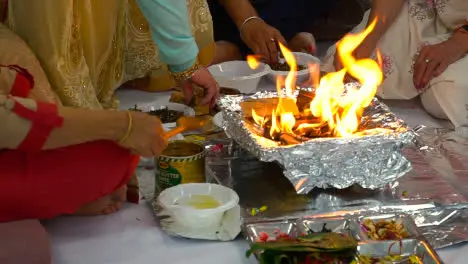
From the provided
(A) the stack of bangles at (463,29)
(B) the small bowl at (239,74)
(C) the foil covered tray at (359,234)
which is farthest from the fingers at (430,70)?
(C) the foil covered tray at (359,234)

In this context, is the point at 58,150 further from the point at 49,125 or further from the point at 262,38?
the point at 262,38

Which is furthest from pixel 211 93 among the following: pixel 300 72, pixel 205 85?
pixel 300 72

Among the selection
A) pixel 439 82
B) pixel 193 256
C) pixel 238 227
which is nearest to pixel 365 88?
pixel 439 82

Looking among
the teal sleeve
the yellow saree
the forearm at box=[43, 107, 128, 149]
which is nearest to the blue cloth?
the yellow saree

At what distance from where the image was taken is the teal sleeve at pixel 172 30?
173 centimetres

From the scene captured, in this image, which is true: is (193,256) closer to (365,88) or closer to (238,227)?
(238,227)

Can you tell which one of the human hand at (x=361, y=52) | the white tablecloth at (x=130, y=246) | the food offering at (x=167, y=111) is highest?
the human hand at (x=361, y=52)

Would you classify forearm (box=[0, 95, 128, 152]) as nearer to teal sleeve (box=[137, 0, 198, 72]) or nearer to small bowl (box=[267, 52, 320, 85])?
teal sleeve (box=[137, 0, 198, 72])

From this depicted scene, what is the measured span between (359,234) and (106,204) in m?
0.54

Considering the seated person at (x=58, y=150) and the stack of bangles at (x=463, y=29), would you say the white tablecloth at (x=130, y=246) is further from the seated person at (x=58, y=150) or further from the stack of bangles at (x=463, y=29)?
the stack of bangles at (x=463, y=29)

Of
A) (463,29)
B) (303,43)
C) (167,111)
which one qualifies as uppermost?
(463,29)

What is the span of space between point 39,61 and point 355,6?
165cm

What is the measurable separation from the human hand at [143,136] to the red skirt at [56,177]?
46 mm

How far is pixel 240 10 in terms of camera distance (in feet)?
8.18
